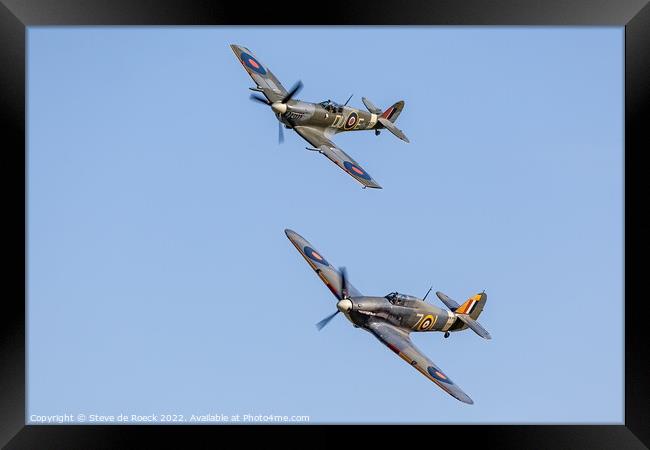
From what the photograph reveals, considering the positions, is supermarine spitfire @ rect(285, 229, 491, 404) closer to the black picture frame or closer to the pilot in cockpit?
the pilot in cockpit

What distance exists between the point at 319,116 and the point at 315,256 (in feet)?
13.5

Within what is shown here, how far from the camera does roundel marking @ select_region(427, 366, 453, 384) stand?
2100cm

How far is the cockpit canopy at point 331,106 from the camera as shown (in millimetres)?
26164

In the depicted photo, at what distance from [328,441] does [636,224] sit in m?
7.18

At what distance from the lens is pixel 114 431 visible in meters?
18.1

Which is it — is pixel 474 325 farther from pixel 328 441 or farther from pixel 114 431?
pixel 114 431

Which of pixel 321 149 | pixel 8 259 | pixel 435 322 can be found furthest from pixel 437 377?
pixel 8 259

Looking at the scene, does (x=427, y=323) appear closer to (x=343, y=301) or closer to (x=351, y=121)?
(x=343, y=301)

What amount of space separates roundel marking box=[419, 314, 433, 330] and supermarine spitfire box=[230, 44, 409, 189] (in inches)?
135

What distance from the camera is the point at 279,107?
977 inches

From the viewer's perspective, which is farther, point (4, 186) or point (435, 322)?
point (435, 322)

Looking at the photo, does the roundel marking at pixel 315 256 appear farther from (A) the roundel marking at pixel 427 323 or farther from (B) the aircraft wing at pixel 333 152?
(A) the roundel marking at pixel 427 323

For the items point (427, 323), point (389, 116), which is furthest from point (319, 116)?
point (427, 323)

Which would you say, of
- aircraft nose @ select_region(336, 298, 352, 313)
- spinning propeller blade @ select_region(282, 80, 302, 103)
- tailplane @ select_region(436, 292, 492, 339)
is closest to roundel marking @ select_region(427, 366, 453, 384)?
aircraft nose @ select_region(336, 298, 352, 313)
